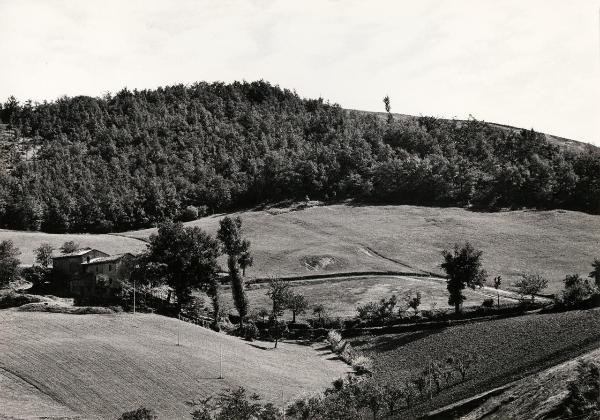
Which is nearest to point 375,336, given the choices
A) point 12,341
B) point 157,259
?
point 157,259

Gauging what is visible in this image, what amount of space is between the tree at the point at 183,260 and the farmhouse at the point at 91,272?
601 centimetres

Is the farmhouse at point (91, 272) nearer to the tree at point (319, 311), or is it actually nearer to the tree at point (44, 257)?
the tree at point (44, 257)

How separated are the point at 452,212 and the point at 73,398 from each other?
13361 centimetres

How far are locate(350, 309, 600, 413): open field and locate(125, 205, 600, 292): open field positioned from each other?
116 feet

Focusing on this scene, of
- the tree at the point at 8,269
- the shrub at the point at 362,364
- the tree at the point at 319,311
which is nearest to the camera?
the shrub at the point at 362,364

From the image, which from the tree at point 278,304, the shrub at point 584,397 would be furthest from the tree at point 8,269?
the shrub at point 584,397

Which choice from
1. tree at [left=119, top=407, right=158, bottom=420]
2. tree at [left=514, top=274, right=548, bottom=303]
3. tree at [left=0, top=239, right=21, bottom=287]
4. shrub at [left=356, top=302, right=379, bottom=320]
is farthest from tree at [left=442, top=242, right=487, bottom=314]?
tree at [left=0, top=239, right=21, bottom=287]

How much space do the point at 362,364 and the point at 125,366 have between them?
29.5 metres

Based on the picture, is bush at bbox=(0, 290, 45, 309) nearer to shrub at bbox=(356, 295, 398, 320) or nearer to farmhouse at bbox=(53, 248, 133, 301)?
farmhouse at bbox=(53, 248, 133, 301)

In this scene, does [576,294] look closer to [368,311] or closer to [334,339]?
[368,311]

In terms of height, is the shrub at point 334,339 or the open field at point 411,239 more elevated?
the open field at point 411,239

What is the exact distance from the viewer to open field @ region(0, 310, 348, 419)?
60.1 m

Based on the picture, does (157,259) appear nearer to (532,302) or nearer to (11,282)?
(11,282)

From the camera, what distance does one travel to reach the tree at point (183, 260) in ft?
350
